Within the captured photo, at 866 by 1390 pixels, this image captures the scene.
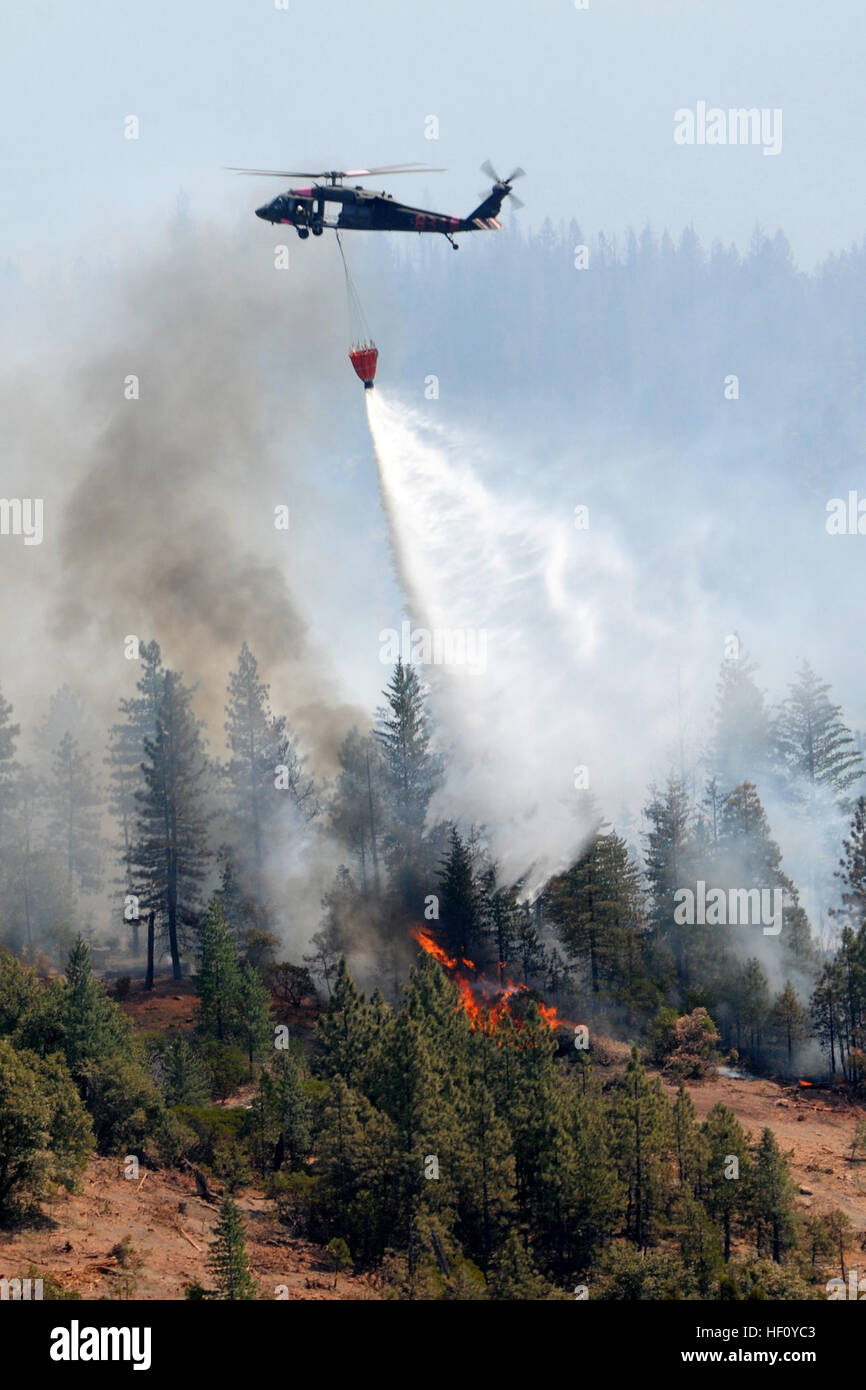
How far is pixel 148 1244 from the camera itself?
148 feet

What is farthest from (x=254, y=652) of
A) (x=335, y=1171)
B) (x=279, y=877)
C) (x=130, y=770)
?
(x=335, y=1171)

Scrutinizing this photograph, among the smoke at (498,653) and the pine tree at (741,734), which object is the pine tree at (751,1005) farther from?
the pine tree at (741,734)

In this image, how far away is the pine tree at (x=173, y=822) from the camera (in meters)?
78.9

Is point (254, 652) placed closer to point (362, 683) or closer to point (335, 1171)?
point (362, 683)

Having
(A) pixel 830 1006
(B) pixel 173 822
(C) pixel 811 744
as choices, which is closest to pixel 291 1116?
(A) pixel 830 1006

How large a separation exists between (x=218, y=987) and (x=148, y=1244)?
63.3ft

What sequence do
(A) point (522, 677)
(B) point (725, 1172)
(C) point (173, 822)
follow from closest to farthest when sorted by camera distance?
(B) point (725, 1172), (C) point (173, 822), (A) point (522, 677)

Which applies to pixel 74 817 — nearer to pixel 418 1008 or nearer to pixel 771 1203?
pixel 418 1008

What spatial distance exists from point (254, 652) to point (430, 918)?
3164 centimetres

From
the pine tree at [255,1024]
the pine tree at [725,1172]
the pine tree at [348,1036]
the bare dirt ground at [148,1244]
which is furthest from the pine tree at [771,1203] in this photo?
the pine tree at [255,1024]

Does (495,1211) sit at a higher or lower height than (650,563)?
lower

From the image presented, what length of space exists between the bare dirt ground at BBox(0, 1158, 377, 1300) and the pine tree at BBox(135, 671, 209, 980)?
28.1 meters
